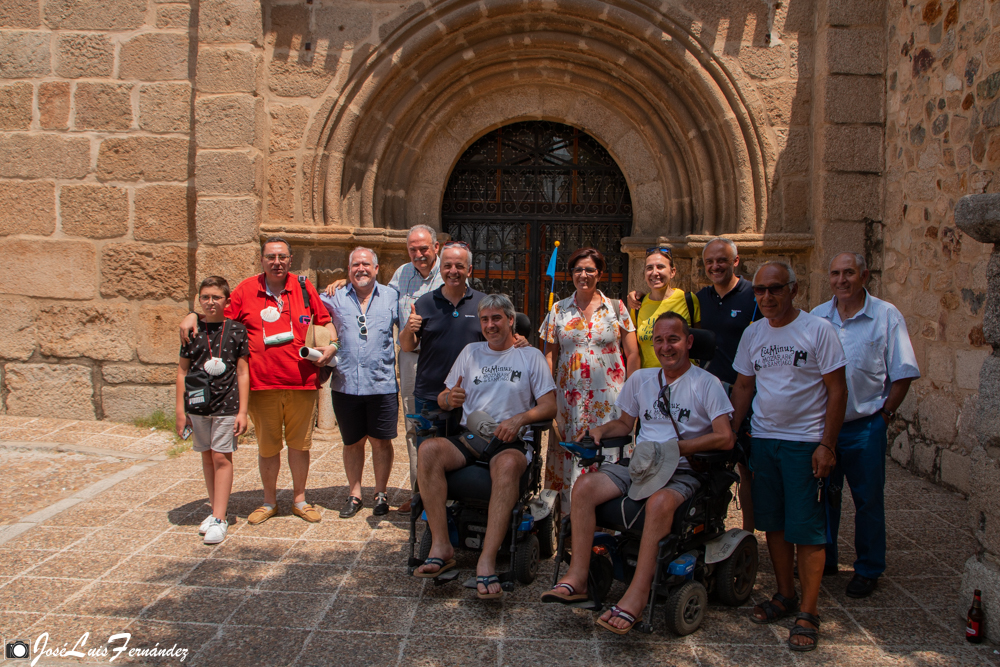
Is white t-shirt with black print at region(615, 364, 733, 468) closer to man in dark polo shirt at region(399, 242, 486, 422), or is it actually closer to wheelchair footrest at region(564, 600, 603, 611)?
wheelchair footrest at region(564, 600, 603, 611)

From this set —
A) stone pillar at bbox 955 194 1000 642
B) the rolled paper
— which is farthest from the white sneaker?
stone pillar at bbox 955 194 1000 642

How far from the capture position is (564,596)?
9.19 ft

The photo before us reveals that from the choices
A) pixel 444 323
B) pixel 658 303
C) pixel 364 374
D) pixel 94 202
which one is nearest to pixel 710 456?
pixel 658 303

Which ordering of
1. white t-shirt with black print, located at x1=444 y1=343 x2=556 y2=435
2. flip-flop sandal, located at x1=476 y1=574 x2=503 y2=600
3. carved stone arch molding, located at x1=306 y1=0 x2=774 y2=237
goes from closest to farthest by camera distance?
1. flip-flop sandal, located at x1=476 y1=574 x2=503 y2=600
2. white t-shirt with black print, located at x1=444 y1=343 x2=556 y2=435
3. carved stone arch molding, located at x1=306 y1=0 x2=774 y2=237

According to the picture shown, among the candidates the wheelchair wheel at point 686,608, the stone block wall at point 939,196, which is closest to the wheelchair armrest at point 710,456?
the wheelchair wheel at point 686,608

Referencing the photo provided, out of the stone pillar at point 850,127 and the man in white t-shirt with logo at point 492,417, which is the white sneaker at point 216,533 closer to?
the man in white t-shirt with logo at point 492,417

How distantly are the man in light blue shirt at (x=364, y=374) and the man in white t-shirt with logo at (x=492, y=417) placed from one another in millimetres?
689

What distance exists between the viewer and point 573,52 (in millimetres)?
6207

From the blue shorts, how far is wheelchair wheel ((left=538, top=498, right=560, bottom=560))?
3.29ft

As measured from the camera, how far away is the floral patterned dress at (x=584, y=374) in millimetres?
3773

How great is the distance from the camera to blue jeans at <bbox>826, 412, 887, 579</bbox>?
3209 mm

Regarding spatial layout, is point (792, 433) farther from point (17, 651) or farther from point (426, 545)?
point (17, 651)

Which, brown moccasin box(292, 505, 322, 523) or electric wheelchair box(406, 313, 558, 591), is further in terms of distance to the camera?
brown moccasin box(292, 505, 322, 523)

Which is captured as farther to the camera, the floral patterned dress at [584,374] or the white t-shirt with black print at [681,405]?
the floral patterned dress at [584,374]
